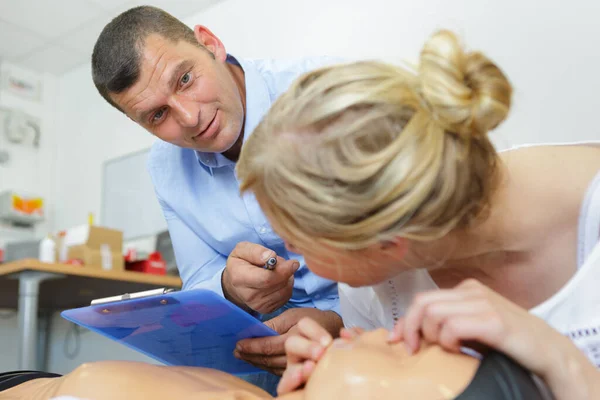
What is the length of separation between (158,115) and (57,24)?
2.64 meters

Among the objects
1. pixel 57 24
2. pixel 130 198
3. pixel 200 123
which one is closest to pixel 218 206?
pixel 200 123

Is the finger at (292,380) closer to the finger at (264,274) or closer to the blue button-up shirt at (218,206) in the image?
the finger at (264,274)

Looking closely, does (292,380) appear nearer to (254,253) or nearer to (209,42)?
(254,253)

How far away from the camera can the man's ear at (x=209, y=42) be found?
1.51 meters

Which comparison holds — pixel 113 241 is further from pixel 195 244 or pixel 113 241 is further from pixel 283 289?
pixel 283 289

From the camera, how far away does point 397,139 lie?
1.97 ft

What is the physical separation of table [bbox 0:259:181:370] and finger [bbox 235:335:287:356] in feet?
5.60

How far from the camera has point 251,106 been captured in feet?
4.83

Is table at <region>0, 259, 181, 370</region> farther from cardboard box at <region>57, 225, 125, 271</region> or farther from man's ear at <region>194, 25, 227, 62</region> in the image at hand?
man's ear at <region>194, 25, 227, 62</region>

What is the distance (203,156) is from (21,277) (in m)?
1.34

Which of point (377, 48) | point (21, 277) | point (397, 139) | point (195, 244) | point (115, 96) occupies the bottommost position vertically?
point (21, 277)

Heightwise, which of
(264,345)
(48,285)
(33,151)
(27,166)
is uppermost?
(33,151)

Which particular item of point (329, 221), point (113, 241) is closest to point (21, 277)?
point (113, 241)

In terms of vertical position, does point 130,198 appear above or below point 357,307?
above
